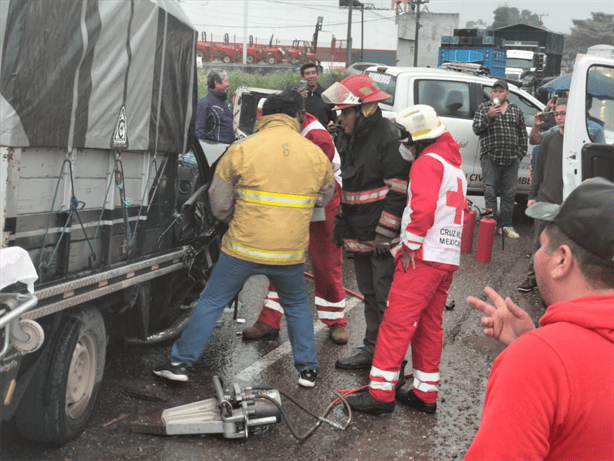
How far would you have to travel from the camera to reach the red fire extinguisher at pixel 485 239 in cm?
→ 878

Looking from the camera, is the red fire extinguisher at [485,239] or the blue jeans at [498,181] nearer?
the red fire extinguisher at [485,239]

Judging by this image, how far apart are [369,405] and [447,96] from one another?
281 inches

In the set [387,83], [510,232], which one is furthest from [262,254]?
[387,83]

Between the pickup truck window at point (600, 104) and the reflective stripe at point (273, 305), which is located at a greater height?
the pickup truck window at point (600, 104)

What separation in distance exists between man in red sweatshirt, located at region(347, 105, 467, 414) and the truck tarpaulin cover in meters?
1.56

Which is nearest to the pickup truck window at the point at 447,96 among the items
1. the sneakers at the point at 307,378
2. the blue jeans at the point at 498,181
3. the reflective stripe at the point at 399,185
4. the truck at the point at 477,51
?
the blue jeans at the point at 498,181

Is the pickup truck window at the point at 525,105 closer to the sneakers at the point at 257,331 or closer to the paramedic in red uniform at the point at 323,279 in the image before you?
the paramedic in red uniform at the point at 323,279

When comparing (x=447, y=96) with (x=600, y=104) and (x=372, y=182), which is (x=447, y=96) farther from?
(x=372, y=182)

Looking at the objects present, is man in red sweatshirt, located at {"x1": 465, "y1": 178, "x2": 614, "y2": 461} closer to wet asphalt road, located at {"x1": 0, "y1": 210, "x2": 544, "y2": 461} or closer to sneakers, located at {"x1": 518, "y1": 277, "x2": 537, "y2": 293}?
wet asphalt road, located at {"x1": 0, "y1": 210, "x2": 544, "y2": 461}

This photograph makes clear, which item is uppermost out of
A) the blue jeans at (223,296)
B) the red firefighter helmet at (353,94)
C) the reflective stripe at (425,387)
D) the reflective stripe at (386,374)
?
the red firefighter helmet at (353,94)

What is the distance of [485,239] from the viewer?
8.89 m

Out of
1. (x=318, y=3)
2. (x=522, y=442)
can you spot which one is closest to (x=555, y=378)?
(x=522, y=442)

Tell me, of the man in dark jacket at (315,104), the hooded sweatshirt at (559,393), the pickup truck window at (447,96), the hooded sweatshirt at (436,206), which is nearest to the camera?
the hooded sweatshirt at (559,393)

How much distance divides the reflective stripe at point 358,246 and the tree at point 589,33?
60.3m
